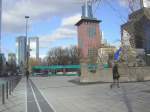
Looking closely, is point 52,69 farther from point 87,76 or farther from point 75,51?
point 87,76

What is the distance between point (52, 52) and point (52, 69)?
86.6 feet

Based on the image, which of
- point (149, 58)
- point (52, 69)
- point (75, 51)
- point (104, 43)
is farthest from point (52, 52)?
point (149, 58)

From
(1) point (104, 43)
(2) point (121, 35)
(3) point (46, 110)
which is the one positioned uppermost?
(1) point (104, 43)

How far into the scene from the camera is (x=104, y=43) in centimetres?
8850

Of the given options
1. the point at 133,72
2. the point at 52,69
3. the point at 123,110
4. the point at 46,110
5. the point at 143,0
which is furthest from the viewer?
the point at 52,69

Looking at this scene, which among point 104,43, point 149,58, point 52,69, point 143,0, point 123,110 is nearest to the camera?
point 143,0

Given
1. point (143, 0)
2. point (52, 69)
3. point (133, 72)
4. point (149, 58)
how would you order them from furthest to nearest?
point (52, 69) < point (149, 58) < point (133, 72) < point (143, 0)

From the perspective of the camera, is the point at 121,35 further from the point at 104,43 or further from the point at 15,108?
the point at 104,43

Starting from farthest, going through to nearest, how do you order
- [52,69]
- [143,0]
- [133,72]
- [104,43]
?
[52,69] → [104,43] → [133,72] → [143,0]

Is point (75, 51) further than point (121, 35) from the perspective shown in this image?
Yes

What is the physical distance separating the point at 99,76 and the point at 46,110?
21.9m

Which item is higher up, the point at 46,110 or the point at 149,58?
the point at 149,58

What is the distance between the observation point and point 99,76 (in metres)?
37.4

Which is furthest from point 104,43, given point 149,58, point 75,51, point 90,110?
point 90,110
